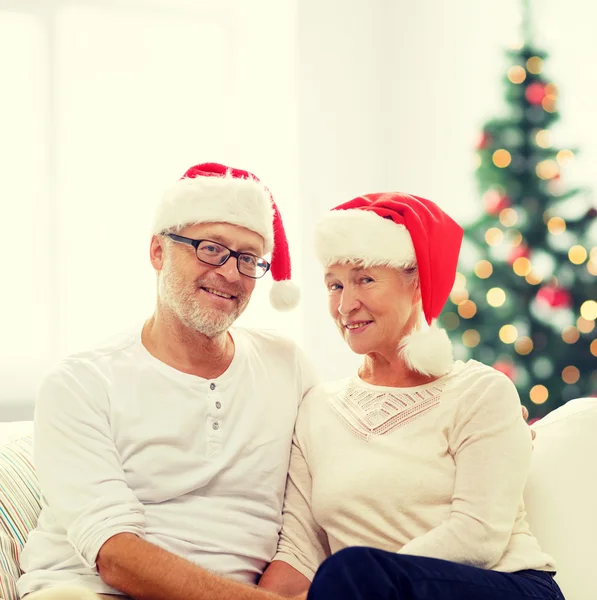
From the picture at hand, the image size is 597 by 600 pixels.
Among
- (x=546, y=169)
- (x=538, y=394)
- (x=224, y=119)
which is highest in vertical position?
(x=224, y=119)

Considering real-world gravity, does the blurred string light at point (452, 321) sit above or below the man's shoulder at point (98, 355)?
below

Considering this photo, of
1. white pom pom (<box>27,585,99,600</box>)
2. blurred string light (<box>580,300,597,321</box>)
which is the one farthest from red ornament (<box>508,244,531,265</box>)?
white pom pom (<box>27,585,99,600</box>)

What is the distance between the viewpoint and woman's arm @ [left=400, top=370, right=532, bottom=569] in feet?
5.53

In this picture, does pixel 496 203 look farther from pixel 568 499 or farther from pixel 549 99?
pixel 568 499

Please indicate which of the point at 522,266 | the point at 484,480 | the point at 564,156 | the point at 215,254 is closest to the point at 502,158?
the point at 564,156

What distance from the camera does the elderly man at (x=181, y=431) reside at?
1.73m

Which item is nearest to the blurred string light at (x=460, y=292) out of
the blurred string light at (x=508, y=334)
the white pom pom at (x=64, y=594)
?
the blurred string light at (x=508, y=334)

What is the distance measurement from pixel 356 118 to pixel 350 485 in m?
3.06

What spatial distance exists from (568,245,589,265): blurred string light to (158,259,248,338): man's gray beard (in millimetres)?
2096

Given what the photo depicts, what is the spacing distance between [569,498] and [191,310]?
3.44 feet

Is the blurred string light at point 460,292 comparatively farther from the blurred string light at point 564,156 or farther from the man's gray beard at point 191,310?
the man's gray beard at point 191,310

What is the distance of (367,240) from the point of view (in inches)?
76.7

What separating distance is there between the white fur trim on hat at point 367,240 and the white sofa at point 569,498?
63 centimetres

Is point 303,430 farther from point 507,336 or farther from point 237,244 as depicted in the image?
point 507,336
